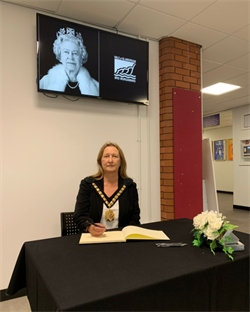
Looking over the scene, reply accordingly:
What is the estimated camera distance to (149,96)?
3430 mm

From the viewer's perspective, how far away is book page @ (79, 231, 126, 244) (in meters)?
1.43

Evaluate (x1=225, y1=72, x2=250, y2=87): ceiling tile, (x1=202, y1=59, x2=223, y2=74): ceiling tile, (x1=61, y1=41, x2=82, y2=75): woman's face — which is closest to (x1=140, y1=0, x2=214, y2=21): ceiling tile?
(x1=61, y1=41, x2=82, y2=75): woman's face

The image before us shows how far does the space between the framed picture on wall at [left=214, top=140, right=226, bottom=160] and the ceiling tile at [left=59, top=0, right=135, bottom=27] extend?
9.23 metres

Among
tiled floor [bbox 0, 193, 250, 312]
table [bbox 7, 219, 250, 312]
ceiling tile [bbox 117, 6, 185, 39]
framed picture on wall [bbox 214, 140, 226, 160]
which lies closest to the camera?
table [bbox 7, 219, 250, 312]

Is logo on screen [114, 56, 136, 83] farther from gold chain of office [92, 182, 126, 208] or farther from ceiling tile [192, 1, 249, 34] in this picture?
gold chain of office [92, 182, 126, 208]

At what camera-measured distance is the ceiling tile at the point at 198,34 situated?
3.20 meters

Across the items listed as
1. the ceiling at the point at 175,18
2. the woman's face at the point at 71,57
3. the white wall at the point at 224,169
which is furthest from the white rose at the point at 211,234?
the white wall at the point at 224,169

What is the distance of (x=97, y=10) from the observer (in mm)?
2787

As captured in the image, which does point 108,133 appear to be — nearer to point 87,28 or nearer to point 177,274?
point 87,28

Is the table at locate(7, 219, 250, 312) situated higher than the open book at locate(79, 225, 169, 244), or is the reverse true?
the open book at locate(79, 225, 169, 244)

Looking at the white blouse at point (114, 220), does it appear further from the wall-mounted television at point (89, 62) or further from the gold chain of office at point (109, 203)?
the wall-mounted television at point (89, 62)

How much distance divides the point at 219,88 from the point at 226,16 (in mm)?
2948

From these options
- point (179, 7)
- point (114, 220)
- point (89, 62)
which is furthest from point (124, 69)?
point (114, 220)

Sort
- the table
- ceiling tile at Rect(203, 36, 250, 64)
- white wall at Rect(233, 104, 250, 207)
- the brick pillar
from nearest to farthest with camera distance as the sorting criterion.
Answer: the table, the brick pillar, ceiling tile at Rect(203, 36, 250, 64), white wall at Rect(233, 104, 250, 207)
